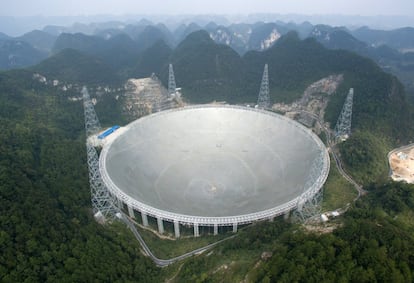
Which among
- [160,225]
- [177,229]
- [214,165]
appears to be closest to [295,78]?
[214,165]

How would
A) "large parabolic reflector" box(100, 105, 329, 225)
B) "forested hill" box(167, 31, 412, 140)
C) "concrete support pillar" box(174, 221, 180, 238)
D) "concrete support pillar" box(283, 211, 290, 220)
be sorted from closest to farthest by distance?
"concrete support pillar" box(174, 221, 180, 238) → "large parabolic reflector" box(100, 105, 329, 225) → "concrete support pillar" box(283, 211, 290, 220) → "forested hill" box(167, 31, 412, 140)

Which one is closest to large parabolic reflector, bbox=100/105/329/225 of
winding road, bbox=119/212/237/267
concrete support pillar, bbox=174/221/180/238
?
concrete support pillar, bbox=174/221/180/238

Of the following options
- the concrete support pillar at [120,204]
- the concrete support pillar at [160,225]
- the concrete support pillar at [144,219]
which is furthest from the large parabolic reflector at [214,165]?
the concrete support pillar at [120,204]

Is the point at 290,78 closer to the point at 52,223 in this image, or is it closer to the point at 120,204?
the point at 120,204

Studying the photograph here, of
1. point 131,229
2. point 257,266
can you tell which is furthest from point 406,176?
point 131,229

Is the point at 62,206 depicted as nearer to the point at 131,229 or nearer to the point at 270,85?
the point at 131,229

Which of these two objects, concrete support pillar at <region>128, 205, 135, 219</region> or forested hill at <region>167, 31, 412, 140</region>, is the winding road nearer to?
concrete support pillar at <region>128, 205, 135, 219</region>
